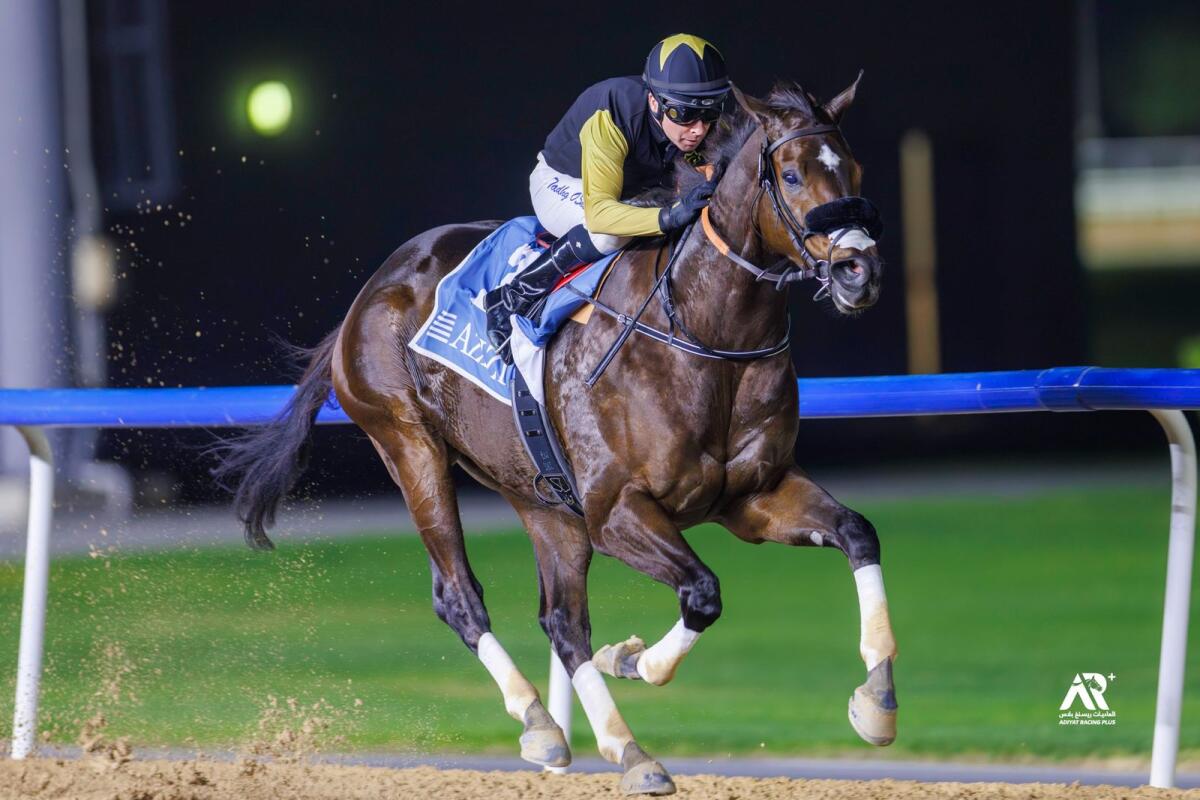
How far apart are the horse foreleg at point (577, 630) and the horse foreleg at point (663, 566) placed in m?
0.14

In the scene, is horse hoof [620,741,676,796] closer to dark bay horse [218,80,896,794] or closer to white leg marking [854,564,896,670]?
dark bay horse [218,80,896,794]

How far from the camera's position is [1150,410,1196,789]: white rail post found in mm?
4078

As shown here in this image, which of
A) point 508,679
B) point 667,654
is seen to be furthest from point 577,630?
point 667,654

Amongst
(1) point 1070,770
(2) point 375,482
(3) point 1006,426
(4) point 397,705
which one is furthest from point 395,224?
(1) point 1070,770


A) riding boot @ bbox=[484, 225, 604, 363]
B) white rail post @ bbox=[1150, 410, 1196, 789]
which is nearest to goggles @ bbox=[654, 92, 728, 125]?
riding boot @ bbox=[484, 225, 604, 363]

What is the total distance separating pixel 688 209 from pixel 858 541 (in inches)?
33.2

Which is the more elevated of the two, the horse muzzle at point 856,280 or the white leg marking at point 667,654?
the horse muzzle at point 856,280

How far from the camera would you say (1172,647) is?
13.5 feet

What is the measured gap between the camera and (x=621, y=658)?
411cm

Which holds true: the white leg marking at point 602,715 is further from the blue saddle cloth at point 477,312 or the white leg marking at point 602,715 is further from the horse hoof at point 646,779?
the blue saddle cloth at point 477,312

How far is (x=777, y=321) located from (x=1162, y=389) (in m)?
0.93

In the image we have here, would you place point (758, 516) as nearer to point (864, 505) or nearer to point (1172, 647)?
point (1172, 647)

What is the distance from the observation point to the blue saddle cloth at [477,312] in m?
4.39

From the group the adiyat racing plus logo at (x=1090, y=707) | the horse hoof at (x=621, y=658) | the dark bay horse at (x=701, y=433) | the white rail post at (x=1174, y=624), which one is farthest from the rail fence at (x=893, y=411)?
the adiyat racing plus logo at (x=1090, y=707)
